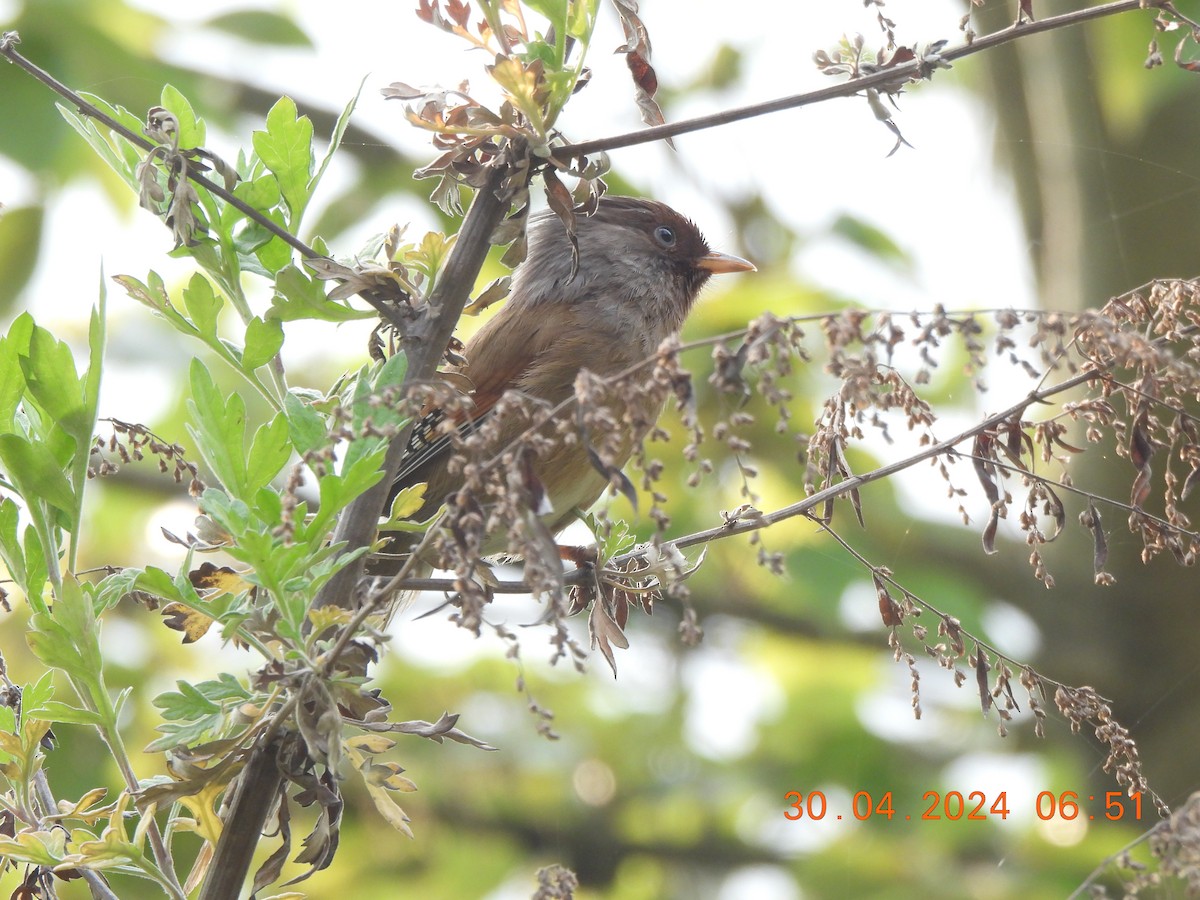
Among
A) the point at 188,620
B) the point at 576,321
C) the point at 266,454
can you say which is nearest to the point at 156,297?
the point at 266,454

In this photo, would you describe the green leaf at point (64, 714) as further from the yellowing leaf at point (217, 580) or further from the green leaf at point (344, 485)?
the green leaf at point (344, 485)

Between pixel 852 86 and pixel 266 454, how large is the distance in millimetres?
717

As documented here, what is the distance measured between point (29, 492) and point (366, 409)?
375 millimetres

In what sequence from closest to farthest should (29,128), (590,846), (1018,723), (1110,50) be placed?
(29,128), (1110,50), (1018,723), (590,846)

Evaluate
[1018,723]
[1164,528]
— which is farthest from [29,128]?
[1018,723]

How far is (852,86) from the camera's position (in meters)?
1.25

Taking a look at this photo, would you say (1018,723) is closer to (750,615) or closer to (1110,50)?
(750,615)

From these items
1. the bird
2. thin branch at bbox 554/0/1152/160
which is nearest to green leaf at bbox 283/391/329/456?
thin branch at bbox 554/0/1152/160

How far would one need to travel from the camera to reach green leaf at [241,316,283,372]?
1.35 m

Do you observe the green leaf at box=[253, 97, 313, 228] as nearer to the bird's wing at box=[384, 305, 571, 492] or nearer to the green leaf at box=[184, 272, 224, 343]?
the green leaf at box=[184, 272, 224, 343]

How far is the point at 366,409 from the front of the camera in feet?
4.17

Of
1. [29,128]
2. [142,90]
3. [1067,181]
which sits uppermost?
[1067,181]
